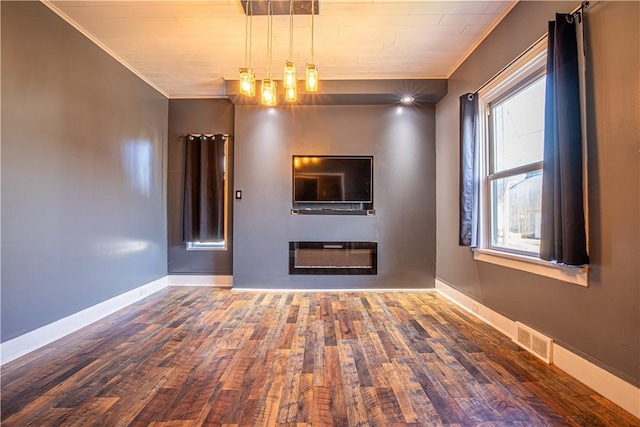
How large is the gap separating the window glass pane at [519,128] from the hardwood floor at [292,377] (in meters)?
1.57

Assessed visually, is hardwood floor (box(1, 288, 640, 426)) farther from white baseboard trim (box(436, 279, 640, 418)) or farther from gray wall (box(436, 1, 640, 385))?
gray wall (box(436, 1, 640, 385))

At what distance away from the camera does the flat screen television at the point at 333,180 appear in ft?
12.3

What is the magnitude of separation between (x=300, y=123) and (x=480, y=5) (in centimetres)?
229

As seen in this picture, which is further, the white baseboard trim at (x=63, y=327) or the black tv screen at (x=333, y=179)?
the black tv screen at (x=333, y=179)

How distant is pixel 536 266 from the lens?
2.01m

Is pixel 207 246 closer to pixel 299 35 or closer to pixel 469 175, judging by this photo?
Result: pixel 299 35

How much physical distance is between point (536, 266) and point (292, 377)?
6.37 feet

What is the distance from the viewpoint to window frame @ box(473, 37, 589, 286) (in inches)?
73.1

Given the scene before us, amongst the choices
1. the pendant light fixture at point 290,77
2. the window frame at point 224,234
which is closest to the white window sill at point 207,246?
the window frame at point 224,234

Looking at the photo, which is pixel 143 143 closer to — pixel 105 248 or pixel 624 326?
pixel 105 248

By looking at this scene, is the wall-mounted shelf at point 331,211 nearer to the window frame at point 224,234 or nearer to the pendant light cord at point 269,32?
the window frame at point 224,234

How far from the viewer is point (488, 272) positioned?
2615 mm

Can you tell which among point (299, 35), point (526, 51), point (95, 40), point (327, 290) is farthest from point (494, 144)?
point (95, 40)

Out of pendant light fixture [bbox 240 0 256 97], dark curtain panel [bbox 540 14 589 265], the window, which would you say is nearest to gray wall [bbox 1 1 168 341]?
pendant light fixture [bbox 240 0 256 97]
